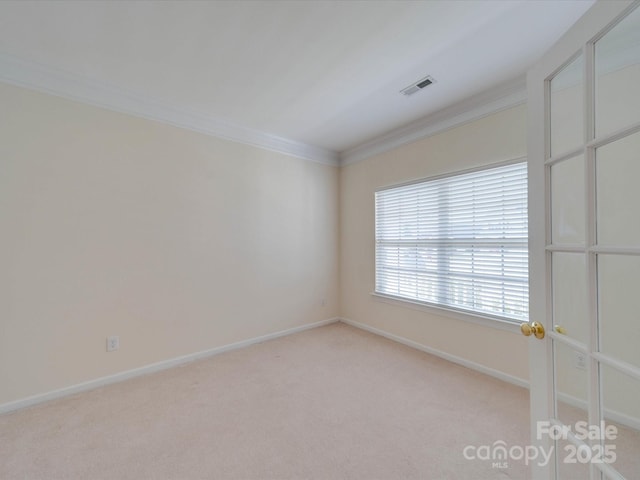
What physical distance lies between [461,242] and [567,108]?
179 centimetres

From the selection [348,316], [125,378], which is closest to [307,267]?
[348,316]

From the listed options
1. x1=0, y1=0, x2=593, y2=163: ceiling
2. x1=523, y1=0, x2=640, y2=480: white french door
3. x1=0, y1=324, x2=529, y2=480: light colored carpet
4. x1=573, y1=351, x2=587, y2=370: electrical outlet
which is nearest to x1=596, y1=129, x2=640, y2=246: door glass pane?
x1=523, y1=0, x2=640, y2=480: white french door

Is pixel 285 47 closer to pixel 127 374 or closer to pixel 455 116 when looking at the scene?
pixel 455 116

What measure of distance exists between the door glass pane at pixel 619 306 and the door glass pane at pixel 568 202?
0.40 feet

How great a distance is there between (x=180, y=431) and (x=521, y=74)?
3.64 metres

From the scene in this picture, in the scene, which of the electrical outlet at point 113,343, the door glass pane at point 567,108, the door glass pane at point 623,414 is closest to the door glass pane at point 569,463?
the door glass pane at point 623,414

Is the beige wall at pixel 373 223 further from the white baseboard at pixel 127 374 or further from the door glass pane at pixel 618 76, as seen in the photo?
the door glass pane at pixel 618 76

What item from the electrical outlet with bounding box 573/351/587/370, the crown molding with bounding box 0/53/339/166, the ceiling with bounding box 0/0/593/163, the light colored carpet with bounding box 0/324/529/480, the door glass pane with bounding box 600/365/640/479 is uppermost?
the ceiling with bounding box 0/0/593/163

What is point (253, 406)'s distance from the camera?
195 cm

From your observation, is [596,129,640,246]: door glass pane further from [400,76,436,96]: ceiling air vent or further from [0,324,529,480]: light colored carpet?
[400,76,436,96]: ceiling air vent

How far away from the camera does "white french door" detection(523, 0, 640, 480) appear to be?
2.55ft

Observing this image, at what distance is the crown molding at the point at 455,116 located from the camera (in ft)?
7.18

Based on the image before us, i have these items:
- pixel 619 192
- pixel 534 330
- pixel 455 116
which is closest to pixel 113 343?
pixel 534 330

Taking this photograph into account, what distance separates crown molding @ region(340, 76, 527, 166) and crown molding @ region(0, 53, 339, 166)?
4.06 ft
